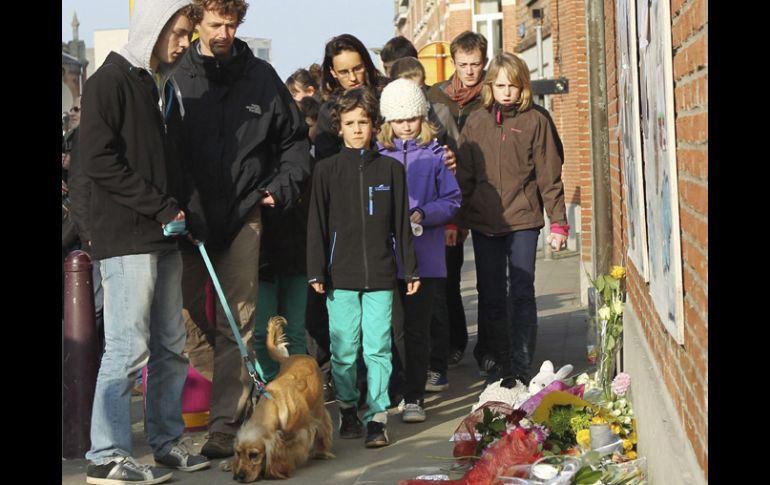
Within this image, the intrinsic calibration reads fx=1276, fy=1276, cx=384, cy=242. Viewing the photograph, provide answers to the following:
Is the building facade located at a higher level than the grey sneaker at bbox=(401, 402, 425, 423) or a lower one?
higher

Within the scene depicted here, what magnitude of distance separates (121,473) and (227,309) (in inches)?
43.5

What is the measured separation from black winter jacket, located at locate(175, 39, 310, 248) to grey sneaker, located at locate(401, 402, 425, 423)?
1.60 meters

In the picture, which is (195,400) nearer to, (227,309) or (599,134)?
(227,309)

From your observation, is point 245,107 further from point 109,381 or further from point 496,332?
point 496,332

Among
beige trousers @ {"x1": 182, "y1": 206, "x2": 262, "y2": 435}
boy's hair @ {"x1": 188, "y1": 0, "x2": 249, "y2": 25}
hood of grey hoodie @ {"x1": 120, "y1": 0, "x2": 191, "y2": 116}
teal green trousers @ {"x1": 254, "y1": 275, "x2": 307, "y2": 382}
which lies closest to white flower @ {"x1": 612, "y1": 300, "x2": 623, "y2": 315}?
teal green trousers @ {"x1": 254, "y1": 275, "x2": 307, "y2": 382}

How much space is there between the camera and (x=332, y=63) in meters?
8.77

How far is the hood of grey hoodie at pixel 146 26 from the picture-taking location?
6.28 m

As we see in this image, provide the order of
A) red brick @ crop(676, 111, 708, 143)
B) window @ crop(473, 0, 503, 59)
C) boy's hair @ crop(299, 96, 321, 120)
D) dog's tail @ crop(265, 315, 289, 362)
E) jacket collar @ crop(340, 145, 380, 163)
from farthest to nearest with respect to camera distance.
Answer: window @ crop(473, 0, 503, 59)
boy's hair @ crop(299, 96, 321, 120)
jacket collar @ crop(340, 145, 380, 163)
dog's tail @ crop(265, 315, 289, 362)
red brick @ crop(676, 111, 708, 143)

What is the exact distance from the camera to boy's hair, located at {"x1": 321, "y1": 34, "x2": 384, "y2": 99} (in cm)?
867

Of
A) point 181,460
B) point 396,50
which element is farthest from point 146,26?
point 396,50

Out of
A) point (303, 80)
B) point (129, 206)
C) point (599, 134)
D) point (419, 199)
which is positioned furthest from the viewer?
point (303, 80)

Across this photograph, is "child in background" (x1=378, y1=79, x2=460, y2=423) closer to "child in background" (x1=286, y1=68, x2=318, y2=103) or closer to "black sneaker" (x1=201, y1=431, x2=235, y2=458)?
"black sneaker" (x1=201, y1=431, x2=235, y2=458)
